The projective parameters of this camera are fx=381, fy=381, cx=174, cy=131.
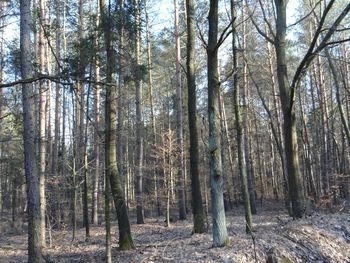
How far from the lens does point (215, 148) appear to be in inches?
309

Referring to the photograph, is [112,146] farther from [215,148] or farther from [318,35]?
[318,35]

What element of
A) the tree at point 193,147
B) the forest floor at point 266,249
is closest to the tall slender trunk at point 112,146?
the forest floor at point 266,249

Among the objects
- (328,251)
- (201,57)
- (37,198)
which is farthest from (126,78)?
(201,57)

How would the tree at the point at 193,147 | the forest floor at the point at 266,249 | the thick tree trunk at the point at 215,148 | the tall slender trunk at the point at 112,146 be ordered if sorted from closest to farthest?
the forest floor at the point at 266,249
the thick tree trunk at the point at 215,148
the tall slender trunk at the point at 112,146
the tree at the point at 193,147

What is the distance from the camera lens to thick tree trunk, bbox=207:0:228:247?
7.68m

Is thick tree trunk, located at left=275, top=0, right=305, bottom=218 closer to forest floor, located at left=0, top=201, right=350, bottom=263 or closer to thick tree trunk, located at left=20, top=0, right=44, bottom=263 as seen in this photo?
forest floor, located at left=0, top=201, right=350, bottom=263

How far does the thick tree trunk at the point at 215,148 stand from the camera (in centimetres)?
768

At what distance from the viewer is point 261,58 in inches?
992

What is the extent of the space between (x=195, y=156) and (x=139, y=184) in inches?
329

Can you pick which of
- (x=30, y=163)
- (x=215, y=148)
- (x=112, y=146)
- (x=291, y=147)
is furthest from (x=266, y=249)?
(x=30, y=163)

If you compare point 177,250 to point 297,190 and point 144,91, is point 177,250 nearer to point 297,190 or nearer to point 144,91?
point 297,190

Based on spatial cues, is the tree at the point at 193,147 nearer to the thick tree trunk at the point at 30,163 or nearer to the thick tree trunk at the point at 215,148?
the thick tree trunk at the point at 215,148

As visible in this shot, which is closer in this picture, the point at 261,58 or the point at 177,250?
the point at 177,250

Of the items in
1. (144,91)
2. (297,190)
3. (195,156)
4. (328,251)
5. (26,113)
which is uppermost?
(144,91)
